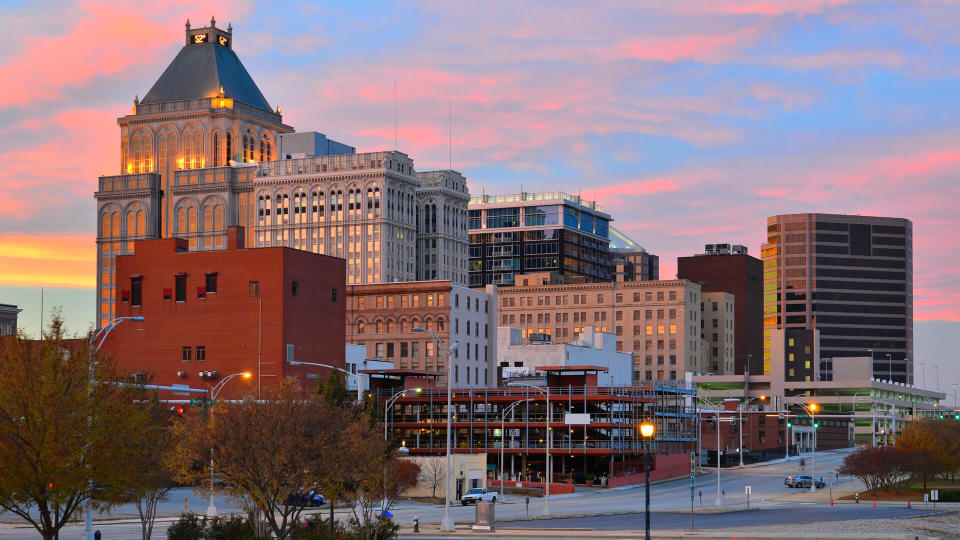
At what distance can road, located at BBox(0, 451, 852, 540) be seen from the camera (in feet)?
276

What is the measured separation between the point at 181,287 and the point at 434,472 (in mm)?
47052

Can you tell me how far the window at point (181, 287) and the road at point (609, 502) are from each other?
3619 cm

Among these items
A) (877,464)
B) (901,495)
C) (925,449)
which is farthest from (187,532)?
(925,449)

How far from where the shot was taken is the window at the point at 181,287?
14662 centimetres

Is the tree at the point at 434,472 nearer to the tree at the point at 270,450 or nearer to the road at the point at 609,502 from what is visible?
the road at the point at 609,502

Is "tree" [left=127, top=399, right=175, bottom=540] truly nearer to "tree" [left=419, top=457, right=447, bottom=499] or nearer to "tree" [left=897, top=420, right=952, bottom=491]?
"tree" [left=419, top=457, right=447, bottom=499]

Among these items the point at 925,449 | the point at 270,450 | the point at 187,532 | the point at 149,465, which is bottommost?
the point at 925,449

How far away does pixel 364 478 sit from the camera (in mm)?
58625

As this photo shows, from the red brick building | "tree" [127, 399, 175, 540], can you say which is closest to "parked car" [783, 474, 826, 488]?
the red brick building

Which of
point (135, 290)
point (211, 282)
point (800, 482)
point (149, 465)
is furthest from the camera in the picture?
point (135, 290)

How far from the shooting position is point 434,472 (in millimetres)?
113688

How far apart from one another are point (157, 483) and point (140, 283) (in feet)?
319

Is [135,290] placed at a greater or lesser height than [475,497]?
greater

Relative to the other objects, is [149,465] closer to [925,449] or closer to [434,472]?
[434,472]
